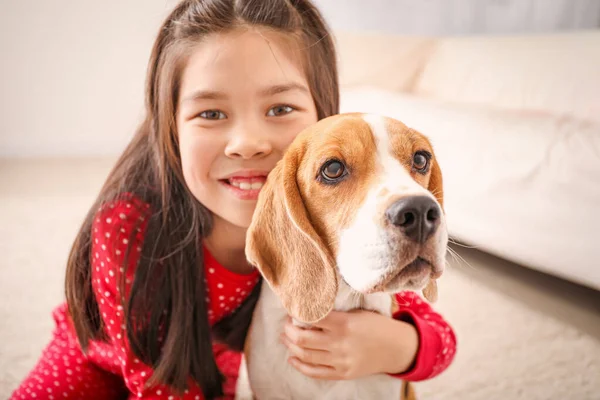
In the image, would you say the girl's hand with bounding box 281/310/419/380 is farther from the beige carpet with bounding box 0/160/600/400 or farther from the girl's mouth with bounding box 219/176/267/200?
the beige carpet with bounding box 0/160/600/400

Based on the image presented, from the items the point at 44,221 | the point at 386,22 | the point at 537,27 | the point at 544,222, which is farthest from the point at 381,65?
the point at 44,221

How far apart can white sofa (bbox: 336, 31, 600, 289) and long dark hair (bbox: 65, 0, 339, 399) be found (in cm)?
126

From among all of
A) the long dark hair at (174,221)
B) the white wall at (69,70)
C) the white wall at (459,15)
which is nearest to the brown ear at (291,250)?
the long dark hair at (174,221)

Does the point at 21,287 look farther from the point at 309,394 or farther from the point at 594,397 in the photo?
the point at 594,397

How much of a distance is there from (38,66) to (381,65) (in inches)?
132

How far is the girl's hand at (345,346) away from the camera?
1.31 metres

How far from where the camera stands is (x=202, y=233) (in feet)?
5.16

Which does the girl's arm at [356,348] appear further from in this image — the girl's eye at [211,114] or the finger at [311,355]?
the girl's eye at [211,114]

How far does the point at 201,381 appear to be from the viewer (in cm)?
158

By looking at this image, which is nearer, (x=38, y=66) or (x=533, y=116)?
(x=533, y=116)

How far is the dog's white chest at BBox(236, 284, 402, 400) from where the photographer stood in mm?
1314

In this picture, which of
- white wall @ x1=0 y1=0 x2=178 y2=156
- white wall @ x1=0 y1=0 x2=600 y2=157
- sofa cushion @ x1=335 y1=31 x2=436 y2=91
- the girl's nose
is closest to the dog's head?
the girl's nose

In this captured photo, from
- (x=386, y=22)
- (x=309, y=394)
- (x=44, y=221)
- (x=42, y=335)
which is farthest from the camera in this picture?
(x=386, y=22)

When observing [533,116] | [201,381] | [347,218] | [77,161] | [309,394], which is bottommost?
[77,161]
